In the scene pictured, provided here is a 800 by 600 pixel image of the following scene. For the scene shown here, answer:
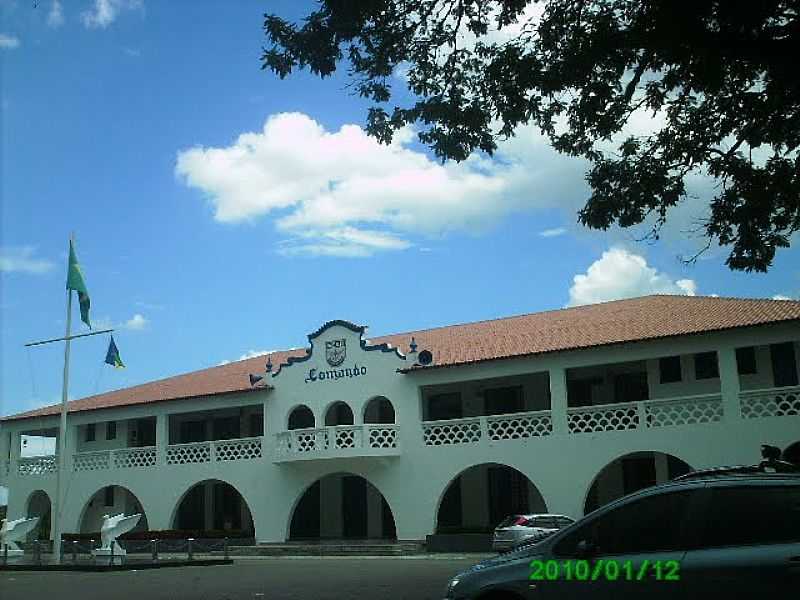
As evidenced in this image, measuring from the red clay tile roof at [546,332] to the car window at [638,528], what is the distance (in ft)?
55.0

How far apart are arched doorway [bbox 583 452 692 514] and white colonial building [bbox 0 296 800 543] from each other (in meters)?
0.04

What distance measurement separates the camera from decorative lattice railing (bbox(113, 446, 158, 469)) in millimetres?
31953

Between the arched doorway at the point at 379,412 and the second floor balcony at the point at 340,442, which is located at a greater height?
the arched doorway at the point at 379,412

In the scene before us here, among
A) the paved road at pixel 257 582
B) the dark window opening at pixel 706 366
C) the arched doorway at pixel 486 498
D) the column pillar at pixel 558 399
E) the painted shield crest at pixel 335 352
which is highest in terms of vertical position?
the painted shield crest at pixel 335 352

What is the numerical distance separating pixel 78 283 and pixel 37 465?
454 inches

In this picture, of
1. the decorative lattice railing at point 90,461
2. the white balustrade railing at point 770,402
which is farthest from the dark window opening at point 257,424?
the white balustrade railing at point 770,402

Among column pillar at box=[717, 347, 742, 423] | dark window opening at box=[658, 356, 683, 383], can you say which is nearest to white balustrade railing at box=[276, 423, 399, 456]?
dark window opening at box=[658, 356, 683, 383]

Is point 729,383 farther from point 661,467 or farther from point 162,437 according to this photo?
point 162,437

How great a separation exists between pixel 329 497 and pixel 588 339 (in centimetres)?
1100

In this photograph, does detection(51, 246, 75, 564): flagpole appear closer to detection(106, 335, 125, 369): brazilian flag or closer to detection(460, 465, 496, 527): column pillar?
detection(106, 335, 125, 369): brazilian flag

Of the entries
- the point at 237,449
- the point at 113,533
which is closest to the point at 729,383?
the point at 113,533

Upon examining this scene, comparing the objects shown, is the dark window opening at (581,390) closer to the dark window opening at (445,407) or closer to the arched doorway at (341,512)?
the dark window opening at (445,407)

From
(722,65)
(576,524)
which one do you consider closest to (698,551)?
(576,524)

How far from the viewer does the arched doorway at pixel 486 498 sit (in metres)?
27.5
